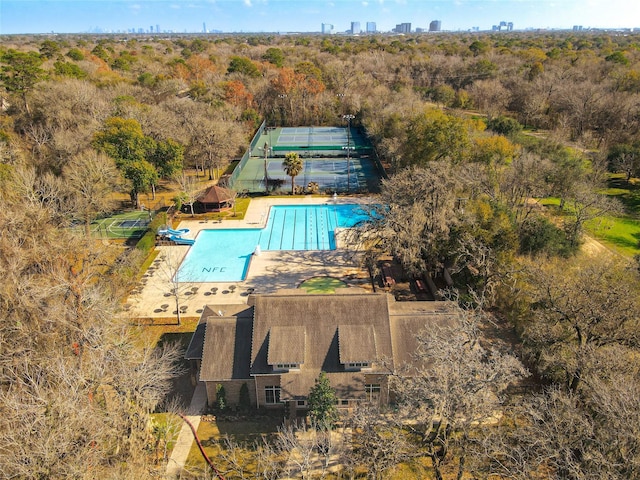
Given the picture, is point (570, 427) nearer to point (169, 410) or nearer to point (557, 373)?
point (557, 373)

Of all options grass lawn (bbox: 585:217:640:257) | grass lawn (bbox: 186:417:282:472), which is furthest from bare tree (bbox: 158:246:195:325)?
grass lawn (bbox: 585:217:640:257)

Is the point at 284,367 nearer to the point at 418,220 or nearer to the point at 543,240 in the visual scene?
the point at 418,220

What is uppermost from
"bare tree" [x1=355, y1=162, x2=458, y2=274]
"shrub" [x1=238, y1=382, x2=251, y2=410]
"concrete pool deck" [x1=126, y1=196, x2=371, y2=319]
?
"bare tree" [x1=355, y1=162, x2=458, y2=274]

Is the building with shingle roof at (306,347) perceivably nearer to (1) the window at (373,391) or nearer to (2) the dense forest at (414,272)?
(1) the window at (373,391)

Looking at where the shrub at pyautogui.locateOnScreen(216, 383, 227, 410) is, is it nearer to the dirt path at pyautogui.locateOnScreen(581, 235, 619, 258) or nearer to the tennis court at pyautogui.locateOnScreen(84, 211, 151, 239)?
the tennis court at pyautogui.locateOnScreen(84, 211, 151, 239)

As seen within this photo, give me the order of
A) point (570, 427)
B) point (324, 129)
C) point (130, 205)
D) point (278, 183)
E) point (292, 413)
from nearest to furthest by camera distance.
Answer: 1. point (570, 427)
2. point (292, 413)
3. point (130, 205)
4. point (278, 183)
5. point (324, 129)

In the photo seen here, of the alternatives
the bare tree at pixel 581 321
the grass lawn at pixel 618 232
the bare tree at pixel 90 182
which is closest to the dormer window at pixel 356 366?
the bare tree at pixel 581 321

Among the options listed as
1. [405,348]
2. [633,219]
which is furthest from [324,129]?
[405,348]
